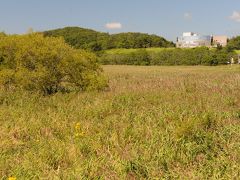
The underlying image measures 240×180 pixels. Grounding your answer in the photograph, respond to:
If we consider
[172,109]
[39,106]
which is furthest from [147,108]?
[39,106]

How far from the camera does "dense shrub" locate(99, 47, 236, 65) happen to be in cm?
7938

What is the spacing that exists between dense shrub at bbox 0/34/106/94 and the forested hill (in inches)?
3389

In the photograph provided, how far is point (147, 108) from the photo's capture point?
12.4 metres

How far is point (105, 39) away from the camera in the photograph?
399ft

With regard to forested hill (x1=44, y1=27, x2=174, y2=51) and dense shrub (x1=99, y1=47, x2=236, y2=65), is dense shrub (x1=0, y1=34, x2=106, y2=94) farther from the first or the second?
forested hill (x1=44, y1=27, x2=174, y2=51)

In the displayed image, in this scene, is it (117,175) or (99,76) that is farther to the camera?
(99,76)

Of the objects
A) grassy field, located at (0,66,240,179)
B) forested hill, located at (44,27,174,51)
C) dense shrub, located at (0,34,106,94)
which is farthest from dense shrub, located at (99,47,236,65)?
grassy field, located at (0,66,240,179)

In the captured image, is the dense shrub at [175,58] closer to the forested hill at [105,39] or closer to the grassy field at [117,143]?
the forested hill at [105,39]

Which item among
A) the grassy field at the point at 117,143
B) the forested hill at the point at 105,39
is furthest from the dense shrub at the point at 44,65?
the forested hill at the point at 105,39

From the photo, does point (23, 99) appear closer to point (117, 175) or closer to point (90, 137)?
point (90, 137)

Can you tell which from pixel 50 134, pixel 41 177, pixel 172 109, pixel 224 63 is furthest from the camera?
pixel 224 63

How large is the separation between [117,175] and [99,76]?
435 inches

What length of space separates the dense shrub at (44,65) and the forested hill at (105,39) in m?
86.1

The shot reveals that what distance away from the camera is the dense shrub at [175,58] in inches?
3125
